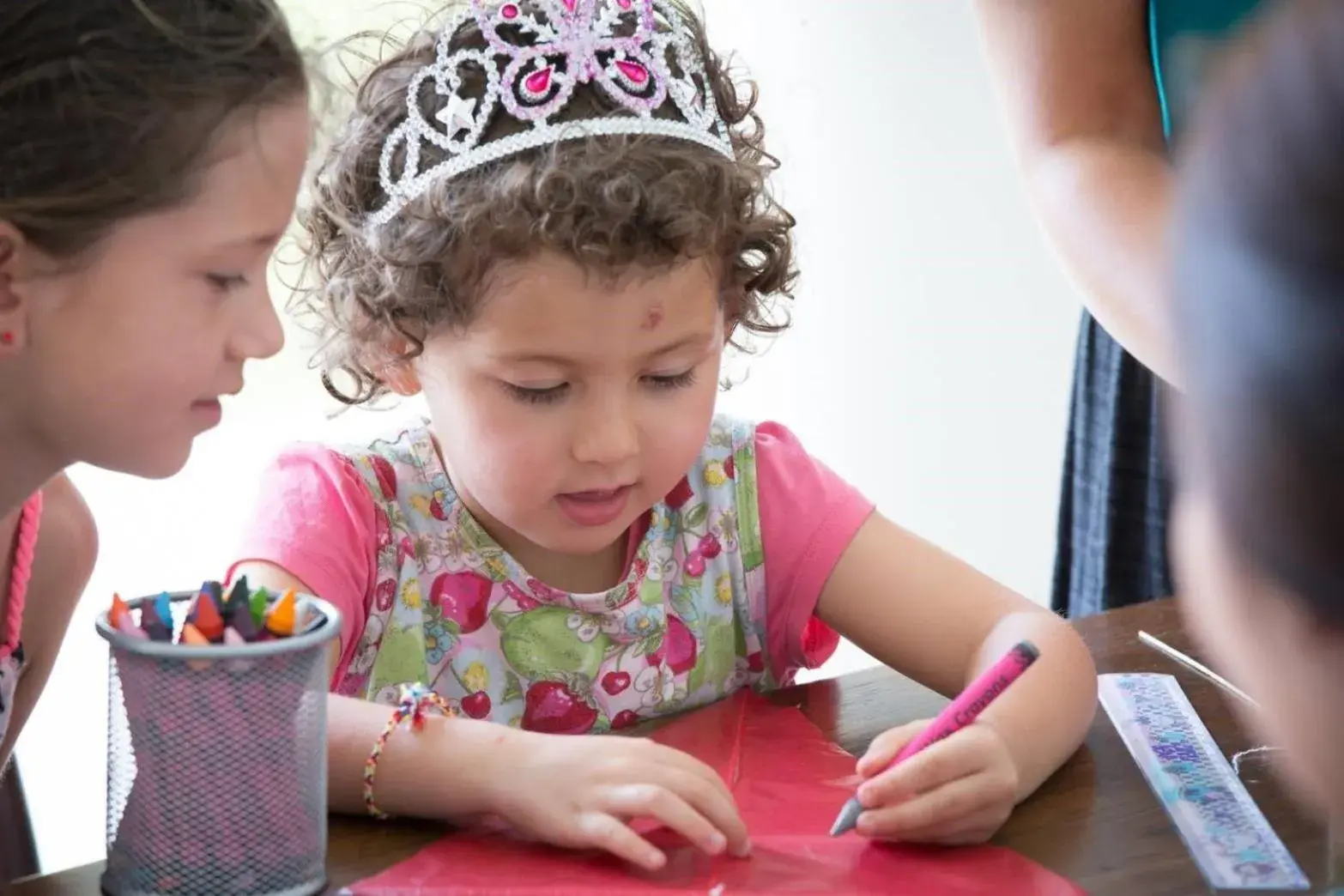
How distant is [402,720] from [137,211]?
1.10 feet

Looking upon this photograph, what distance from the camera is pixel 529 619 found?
4.11 ft

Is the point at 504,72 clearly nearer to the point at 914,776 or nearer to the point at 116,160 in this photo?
the point at 116,160

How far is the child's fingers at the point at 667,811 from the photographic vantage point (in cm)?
88

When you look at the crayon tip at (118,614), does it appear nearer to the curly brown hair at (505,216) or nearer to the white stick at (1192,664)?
the curly brown hair at (505,216)

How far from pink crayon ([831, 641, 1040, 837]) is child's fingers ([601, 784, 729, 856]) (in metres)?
0.09

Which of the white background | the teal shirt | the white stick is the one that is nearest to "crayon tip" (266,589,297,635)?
the white stick

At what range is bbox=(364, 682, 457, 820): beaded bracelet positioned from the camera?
3.06ft

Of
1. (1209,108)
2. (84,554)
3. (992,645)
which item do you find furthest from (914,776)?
(84,554)

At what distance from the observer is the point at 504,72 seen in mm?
1123

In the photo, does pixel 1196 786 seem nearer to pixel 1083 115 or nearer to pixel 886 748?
pixel 886 748

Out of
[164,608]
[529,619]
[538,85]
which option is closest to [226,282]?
[164,608]

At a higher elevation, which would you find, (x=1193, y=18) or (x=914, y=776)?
(x=1193, y=18)

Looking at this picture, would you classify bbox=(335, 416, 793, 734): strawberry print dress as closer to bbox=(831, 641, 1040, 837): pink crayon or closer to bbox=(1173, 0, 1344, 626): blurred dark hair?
bbox=(831, 641, 1040, 837): pink crayon

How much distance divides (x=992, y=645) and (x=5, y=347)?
680 millimetres
